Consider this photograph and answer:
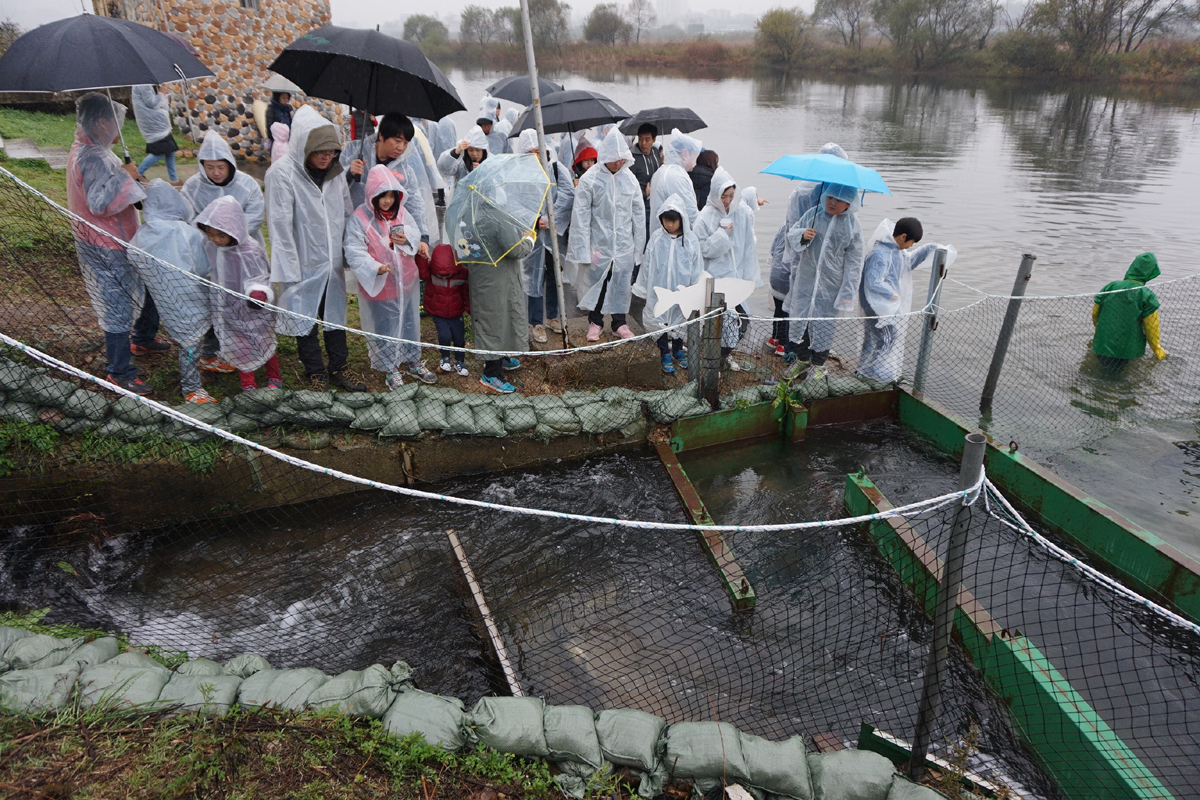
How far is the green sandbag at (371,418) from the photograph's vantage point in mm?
4398

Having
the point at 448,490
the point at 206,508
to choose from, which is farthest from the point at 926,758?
the point at 206,508

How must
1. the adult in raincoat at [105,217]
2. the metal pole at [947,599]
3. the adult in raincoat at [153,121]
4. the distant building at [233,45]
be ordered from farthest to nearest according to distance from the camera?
the distant building at [233,45] → the adult in raincoat at [153,121] → the adult in raincoat at [105,217] → the metal pole at [947,599]

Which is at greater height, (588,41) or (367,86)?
(588,41)

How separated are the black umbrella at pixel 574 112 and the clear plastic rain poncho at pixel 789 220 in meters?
1.86

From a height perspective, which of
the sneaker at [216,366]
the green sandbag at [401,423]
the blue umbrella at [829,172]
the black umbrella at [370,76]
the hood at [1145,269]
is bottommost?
the green sandbag at [401,423]

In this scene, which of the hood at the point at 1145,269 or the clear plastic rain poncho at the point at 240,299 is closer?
the clear plastic rain poncho at the point at 240,299

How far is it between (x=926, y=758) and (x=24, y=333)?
18.3ft

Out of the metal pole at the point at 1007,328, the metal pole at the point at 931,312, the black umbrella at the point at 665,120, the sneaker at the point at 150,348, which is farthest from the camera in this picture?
the black umbrella at the point at 665,120

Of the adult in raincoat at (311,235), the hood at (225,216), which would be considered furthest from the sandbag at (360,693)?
the hood at (225,216)

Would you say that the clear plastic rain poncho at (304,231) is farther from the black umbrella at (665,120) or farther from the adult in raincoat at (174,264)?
the black umbrella at (665,120)

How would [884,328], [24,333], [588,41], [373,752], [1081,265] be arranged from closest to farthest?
[373,752]
[24,333]
[884,328]
[1081,265]
[588,41]

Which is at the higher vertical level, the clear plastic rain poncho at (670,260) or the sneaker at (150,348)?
the clear plastic rain poncho at (670,260)

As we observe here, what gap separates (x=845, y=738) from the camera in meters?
3.01

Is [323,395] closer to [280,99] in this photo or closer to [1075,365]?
[280,99]
